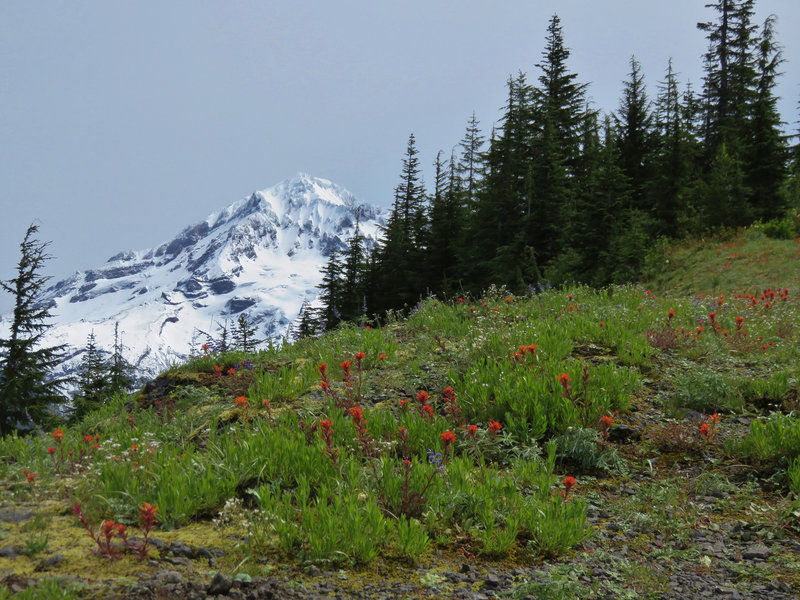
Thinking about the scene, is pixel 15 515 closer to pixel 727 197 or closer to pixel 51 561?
pixel 51 561

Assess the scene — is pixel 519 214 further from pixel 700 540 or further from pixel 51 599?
pixel 51 599

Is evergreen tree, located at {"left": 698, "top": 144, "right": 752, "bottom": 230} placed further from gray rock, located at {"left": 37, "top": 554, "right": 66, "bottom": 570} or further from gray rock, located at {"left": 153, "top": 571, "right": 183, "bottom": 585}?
gray rock, located at {"left": 37, "top": 554, "right": 66, "bottom": 570}

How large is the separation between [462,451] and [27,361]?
89.1ft

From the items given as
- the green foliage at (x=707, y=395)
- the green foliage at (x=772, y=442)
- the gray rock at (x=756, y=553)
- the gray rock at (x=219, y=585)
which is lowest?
the gray rock at (x=756, y=553)

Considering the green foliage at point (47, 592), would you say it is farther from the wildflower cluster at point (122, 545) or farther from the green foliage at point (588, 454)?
the green foliage at point (588, 454)

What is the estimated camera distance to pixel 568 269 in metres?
23.0

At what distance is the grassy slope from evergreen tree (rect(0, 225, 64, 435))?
20.6 meters

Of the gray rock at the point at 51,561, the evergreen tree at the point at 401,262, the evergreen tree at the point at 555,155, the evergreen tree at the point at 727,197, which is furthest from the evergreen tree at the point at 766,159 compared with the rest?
the gray rock at the point at 51,561

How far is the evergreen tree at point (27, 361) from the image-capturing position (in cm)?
2220

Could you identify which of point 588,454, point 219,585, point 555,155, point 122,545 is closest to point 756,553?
point 588,454

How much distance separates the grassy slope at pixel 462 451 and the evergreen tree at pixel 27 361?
67.7 feet

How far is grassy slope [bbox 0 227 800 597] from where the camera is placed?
2.99 meters

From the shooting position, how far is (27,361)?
23484mm

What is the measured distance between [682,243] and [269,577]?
1046 inches
